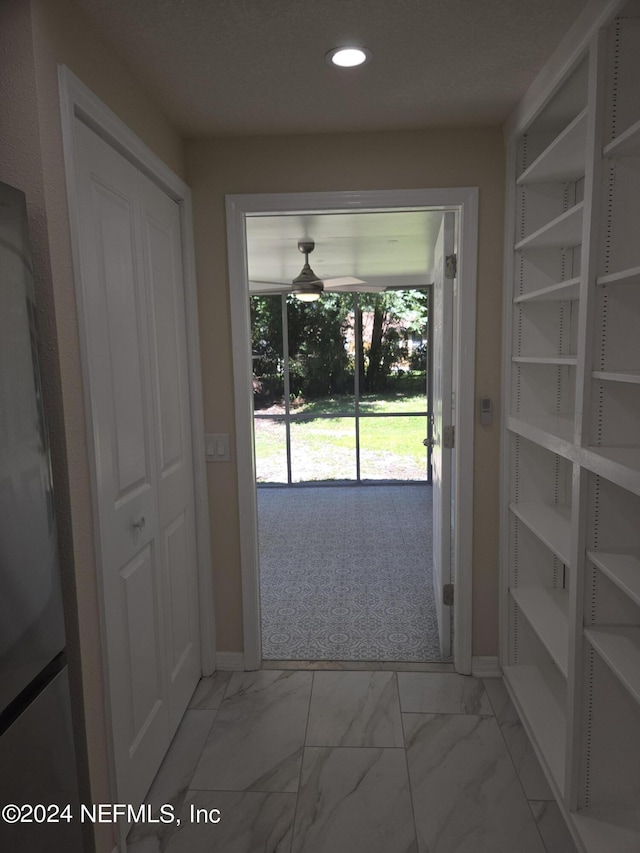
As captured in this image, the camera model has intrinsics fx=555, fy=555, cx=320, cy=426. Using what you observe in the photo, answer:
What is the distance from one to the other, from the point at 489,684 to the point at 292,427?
4417mm

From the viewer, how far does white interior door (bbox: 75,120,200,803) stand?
1.64m

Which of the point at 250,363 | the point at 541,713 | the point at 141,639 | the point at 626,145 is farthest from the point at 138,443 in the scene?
the point at 541,713

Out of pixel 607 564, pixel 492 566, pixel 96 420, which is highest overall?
pixel 96 420

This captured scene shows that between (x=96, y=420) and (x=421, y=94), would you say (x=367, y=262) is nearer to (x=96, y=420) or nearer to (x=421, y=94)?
(x=421, y=94)

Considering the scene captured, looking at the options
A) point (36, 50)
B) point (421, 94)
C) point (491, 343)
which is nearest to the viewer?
point (36, 50)

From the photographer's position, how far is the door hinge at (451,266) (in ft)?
8.36

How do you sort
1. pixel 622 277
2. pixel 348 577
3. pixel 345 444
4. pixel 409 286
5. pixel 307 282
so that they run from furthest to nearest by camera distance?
pixel 345 444, pixel 409 286, pixel 307 282, pixel 348 577, pixel 622 277

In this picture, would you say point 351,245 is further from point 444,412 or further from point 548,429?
point 548,429

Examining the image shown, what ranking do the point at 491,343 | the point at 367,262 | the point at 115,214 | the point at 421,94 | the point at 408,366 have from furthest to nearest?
the point at 408,366, the point at 367,262, the point at 491,343, the point at 421,94, the point at 115,214

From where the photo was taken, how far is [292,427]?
6676 millimetres

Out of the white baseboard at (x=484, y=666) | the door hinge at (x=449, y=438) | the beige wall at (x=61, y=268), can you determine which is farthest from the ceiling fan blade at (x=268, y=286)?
the white baseboard at (x=484, y=666)

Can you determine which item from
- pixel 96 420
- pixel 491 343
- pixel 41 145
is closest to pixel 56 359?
pixel 96 420

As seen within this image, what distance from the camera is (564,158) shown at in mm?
1938

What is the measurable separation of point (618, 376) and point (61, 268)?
145cm
